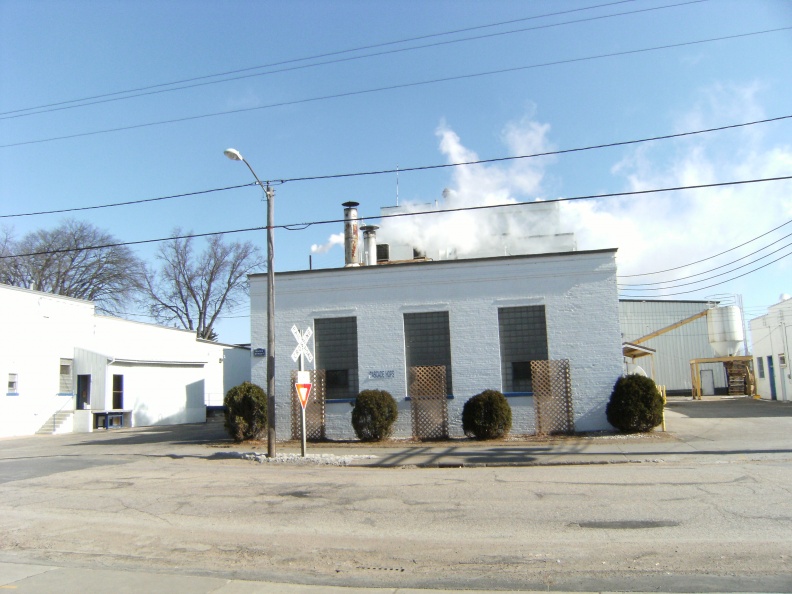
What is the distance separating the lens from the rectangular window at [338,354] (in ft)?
68.8

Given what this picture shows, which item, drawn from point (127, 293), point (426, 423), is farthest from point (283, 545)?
point (127, 293)

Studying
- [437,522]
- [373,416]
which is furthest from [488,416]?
[437,522]

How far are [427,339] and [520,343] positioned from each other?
296 cm

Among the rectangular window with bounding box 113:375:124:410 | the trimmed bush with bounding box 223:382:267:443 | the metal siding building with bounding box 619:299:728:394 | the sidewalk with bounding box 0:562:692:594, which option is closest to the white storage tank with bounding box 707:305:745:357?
the metal siding building with bounding box 619:299:728:394

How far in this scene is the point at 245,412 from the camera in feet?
66.5

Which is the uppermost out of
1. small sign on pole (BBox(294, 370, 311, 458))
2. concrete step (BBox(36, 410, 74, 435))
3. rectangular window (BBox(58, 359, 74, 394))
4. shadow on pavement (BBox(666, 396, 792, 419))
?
rectangular window (BBox(58, 359, 74, 394))

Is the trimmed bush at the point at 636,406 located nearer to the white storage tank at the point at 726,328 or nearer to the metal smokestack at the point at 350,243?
the metal smokestack at the point at 350,243

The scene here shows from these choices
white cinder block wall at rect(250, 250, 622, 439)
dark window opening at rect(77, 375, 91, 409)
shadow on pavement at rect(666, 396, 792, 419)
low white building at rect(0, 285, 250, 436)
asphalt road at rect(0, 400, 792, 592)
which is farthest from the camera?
dark window opening at rect(77, 375, 91, 409)

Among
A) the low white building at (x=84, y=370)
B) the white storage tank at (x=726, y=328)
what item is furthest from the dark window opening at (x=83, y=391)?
the white storage tank at (x=726, y=328)

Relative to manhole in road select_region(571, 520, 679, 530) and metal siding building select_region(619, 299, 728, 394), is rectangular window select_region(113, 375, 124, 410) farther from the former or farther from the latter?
metal siding building select_region(619, 299, 728, 394)

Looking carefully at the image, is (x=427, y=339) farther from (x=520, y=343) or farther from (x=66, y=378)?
(x=66, y=378)

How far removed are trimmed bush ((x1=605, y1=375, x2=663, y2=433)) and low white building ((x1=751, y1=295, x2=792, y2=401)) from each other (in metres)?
20.0

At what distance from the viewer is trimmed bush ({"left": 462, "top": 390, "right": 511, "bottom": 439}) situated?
18.4 meters

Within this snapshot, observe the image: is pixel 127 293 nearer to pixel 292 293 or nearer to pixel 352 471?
pixel 292 293
